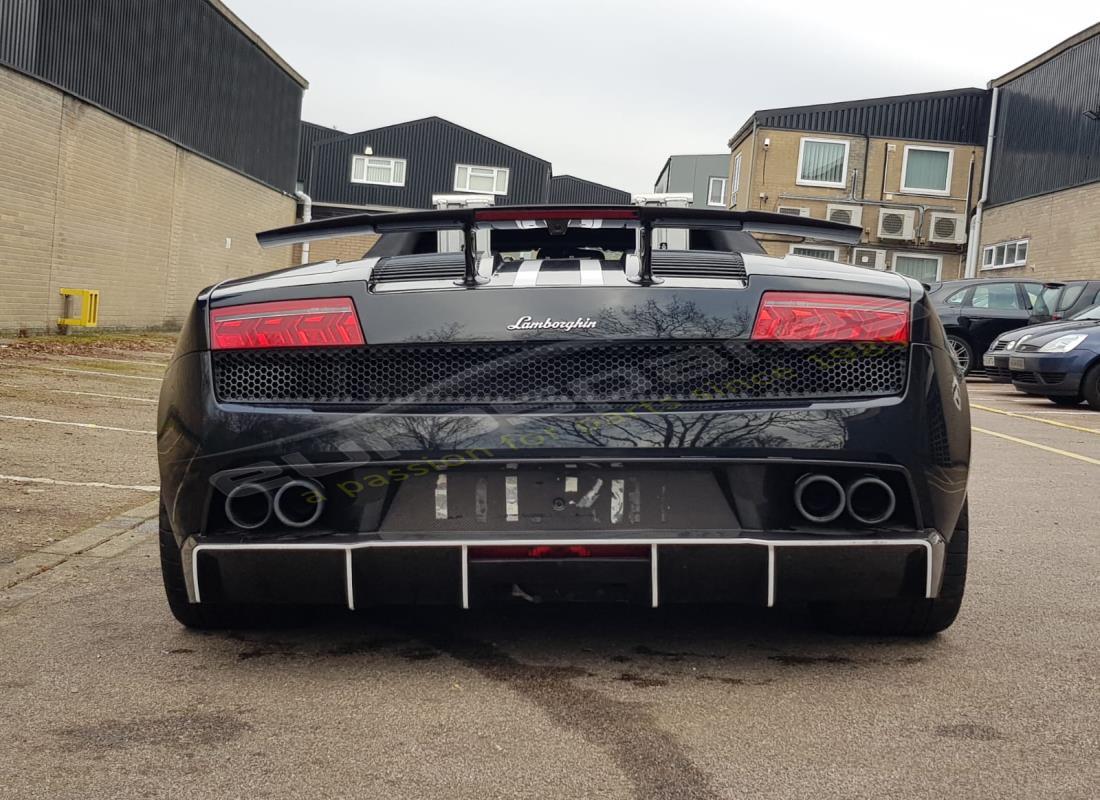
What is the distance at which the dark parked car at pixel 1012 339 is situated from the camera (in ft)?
46.9

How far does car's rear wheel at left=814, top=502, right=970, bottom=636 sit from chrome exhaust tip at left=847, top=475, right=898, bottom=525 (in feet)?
1.39

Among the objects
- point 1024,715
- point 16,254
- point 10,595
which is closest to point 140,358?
point 16,254

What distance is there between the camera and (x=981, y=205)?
35.3 meters

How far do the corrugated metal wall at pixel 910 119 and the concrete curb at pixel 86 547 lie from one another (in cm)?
3463

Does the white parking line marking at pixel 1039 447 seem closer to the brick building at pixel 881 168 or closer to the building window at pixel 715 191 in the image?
the brick building at pixel 881 168

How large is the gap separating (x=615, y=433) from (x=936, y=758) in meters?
1.00

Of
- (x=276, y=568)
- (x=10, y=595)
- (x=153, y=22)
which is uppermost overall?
(x=153, y=22)

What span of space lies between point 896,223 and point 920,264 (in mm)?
1564

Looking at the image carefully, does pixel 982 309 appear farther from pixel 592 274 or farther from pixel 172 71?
pixel 172 71

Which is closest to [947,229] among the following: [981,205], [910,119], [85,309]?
[981,205]

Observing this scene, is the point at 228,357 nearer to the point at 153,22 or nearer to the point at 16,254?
the point at 16,254

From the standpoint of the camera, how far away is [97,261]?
21.4 meters

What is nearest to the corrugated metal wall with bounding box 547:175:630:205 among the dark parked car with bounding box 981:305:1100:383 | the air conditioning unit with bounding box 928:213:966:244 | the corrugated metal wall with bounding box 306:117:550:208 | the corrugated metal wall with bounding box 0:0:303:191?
the corrugated metal wall with bounding box 306:117:550:208

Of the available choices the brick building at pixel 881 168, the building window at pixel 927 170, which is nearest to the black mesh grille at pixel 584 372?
the brick building at pixel 881 168
